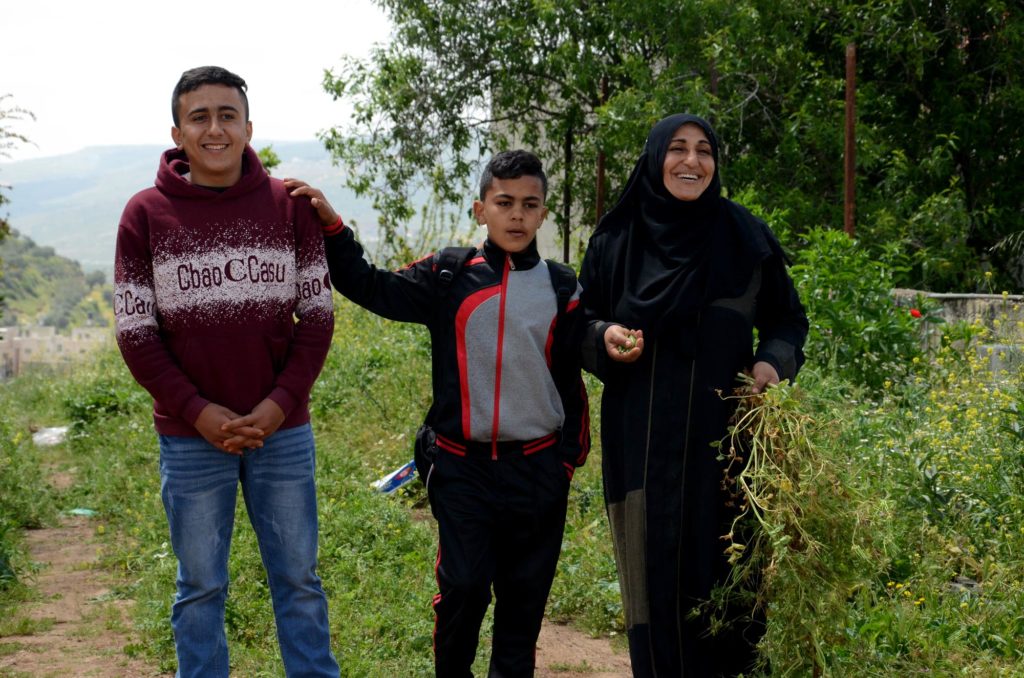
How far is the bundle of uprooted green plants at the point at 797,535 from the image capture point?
3.01 m

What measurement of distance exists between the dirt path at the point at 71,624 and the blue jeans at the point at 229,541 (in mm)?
1307

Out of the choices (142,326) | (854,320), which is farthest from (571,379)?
(854,320)

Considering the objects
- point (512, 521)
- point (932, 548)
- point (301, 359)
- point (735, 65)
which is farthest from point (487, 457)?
point (735, 65)

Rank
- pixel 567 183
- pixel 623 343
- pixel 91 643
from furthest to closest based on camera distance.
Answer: pixel 567 183 < pixel 91 643 < pixel 623 343

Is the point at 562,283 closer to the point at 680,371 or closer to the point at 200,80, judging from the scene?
the point at 680,371

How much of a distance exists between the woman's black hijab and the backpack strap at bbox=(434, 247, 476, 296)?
0.49 meters

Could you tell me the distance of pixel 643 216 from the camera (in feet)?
11.2

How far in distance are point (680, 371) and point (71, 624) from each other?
315cm

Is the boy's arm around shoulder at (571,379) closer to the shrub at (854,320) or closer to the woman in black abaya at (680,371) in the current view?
the woman in black abaya at (680,371)

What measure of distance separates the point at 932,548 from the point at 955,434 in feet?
2.58

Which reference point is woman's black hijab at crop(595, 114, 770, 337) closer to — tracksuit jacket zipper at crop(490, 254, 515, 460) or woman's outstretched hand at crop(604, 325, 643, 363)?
woman's outstretched hand at crop(604, 325, 643, 363)

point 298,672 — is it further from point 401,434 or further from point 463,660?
point 401,434

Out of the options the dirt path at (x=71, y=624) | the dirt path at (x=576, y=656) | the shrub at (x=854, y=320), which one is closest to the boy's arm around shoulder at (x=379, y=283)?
the dirt path at (x=576, y=656)

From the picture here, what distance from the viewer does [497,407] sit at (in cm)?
326
